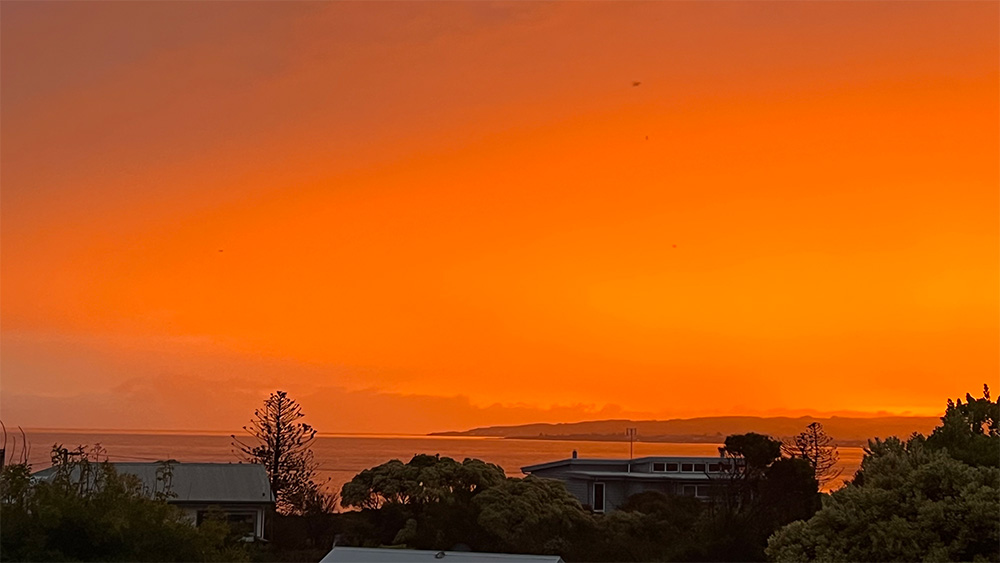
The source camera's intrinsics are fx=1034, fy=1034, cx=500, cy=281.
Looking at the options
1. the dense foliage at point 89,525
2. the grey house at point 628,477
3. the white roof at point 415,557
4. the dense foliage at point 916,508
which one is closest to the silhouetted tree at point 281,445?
the grey house at point 628,477

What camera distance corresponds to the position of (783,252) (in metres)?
13.4

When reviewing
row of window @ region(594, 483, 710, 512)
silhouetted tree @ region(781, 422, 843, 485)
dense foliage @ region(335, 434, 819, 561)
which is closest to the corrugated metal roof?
row of window @ region(594, 483, 710, 512)

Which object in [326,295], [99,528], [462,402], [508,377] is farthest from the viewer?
[462,402]

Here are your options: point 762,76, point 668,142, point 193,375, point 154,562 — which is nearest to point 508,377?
point 193,375

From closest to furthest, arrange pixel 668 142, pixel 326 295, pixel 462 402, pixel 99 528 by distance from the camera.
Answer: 1. pixel 99 528
2. pixel 668 142
3. pixel 326 295
4. pixel 462 402

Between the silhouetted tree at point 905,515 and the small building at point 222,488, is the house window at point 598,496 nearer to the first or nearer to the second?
the small building at point 222,488

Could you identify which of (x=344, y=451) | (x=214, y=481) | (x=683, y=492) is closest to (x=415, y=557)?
(x=214, y=481)

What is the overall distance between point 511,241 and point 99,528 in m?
7.46

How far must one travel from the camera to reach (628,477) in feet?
89.0

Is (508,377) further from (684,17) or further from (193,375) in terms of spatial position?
(684,17)

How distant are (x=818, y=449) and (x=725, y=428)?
3.70 metres

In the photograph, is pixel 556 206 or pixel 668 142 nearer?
pixel 668 142

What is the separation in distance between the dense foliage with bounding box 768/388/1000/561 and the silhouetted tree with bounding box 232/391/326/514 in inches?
569

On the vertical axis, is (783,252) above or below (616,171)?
below
